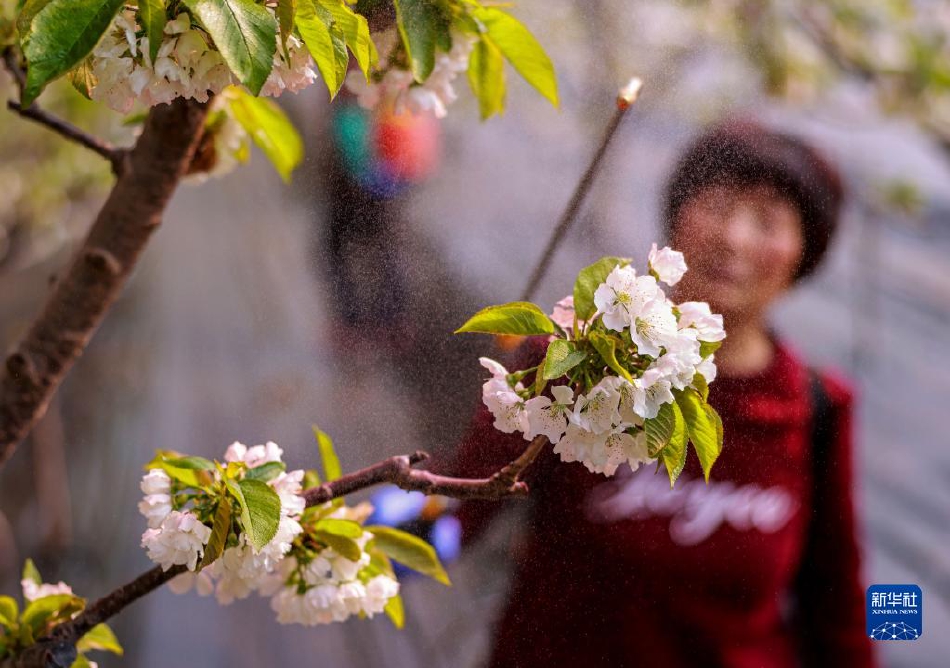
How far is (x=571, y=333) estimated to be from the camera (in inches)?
21.3

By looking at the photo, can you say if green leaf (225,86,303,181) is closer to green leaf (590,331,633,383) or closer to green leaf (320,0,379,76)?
green leaf (320,0,379,76)

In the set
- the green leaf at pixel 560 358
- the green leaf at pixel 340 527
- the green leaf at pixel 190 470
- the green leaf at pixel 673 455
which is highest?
the green leaf at pixel 560 358

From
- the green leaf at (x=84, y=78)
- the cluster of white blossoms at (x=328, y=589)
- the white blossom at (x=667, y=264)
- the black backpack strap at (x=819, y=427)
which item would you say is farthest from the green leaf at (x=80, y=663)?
the black backpack strap at (x=819, y=427)

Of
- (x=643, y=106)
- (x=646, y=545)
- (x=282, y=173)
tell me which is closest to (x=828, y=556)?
(x=646, y=545)

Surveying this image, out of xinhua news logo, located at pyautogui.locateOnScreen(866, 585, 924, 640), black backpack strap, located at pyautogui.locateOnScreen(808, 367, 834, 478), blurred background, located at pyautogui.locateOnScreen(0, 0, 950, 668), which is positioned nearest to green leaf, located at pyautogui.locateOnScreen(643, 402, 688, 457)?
blurred background, located at pyautogui.locateOnScreen(0, 0, 950, 668)

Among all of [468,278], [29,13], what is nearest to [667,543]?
[468,278]

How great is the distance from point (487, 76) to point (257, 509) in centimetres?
38

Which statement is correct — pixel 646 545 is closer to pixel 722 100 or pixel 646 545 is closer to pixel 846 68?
pixel 722 100

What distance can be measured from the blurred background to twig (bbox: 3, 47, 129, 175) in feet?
0.52

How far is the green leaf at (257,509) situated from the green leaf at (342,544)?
8 cm

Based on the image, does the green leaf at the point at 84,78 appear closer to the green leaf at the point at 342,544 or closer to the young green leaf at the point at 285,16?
the young green leaf at the point at 285,16

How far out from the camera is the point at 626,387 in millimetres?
480

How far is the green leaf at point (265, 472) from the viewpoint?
560mm

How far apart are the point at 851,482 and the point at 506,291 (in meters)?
0.40
